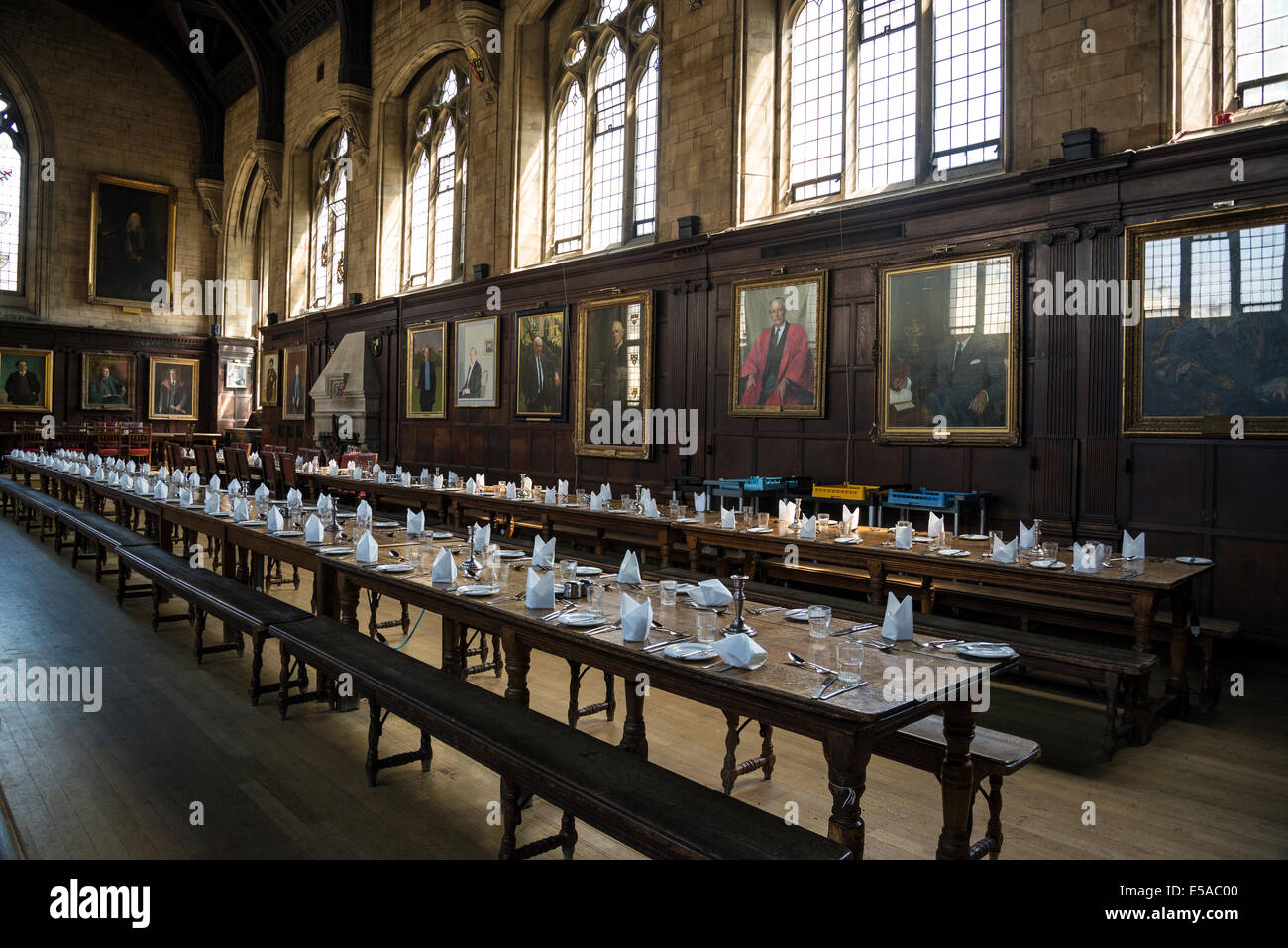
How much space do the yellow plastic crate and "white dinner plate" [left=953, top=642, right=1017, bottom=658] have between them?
5157 mm

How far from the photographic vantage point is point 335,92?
18.2 meters

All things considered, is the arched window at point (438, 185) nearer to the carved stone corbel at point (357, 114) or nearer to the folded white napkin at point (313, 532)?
the carved stone corbel at point (357, 114)

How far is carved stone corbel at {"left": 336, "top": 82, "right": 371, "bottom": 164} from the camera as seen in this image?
1711cm

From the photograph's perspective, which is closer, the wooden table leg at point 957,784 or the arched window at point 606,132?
the wooden table leg at point 957,784

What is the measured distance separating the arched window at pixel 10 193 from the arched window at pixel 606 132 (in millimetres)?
16502

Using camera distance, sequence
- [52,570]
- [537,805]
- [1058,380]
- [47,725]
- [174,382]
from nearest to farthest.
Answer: [537,805], [47,725], [1058,380], [52,570], [174,382]

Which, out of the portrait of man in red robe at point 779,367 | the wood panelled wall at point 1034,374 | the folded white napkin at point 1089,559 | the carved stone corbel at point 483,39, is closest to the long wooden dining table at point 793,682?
the folded white napkin at point 1089,559

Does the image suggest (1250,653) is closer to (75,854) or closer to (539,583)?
(539,583)

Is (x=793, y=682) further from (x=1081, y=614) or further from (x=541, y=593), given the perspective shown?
(x=1081, y=614)

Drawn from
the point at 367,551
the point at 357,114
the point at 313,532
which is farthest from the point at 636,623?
the point at 357,114

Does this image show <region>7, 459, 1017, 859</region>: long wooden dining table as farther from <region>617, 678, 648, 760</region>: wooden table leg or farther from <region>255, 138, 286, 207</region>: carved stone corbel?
<region>255, 138, 286, 207</region>: carved stone corbel

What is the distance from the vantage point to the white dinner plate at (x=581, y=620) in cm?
342

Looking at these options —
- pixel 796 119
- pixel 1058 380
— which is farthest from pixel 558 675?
pixel 796 119

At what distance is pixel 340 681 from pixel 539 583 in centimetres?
155
